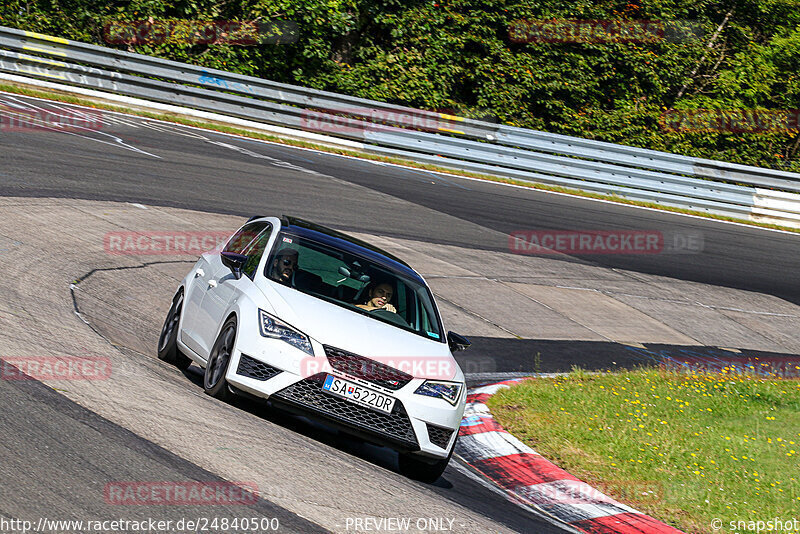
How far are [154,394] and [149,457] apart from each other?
4.38ft

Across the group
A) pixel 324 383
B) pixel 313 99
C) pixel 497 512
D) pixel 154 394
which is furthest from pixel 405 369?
pixel 313 99

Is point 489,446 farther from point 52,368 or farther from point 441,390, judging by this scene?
point 52,368

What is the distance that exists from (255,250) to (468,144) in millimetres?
16671

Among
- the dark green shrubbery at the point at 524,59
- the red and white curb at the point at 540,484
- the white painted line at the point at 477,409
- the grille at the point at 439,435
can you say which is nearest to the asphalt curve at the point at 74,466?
the grille at the point at 439,435

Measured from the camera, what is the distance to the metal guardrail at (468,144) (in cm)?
2334

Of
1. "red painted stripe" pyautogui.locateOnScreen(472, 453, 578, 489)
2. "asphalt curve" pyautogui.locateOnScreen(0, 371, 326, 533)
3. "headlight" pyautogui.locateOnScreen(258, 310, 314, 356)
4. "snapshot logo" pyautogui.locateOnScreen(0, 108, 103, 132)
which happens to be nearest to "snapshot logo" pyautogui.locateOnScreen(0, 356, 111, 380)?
"asphalt curve" pyautogui.locateOnScreen(0, 371, 326, 533)

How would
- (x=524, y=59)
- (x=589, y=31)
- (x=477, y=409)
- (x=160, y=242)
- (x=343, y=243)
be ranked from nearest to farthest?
1. (x=343, y=243)
2. (x=477, y=409)
3. (x=160, y=242)
4. (x=524, y=59)
5. (x=589, y=31)

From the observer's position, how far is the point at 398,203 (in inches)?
750

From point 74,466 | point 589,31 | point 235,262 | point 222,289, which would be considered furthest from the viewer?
point 589,31

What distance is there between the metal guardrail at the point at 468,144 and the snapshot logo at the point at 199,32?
2.62m

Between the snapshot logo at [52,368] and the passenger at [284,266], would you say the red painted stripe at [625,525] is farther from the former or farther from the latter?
the snapshot logo at [52,368]

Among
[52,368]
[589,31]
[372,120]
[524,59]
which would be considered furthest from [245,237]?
[589,31]

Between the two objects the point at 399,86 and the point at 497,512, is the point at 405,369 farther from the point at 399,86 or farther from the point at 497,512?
the point at 399,86

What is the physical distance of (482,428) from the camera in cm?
908
